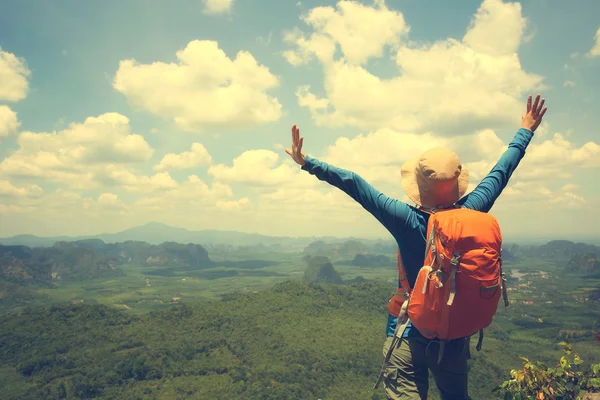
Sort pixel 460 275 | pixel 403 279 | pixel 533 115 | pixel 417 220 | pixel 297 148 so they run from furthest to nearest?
1. pixel 533 115
2. pixel 297 148
3. pixel 403 279
4. pixel 417 220
5. pixel 460 275

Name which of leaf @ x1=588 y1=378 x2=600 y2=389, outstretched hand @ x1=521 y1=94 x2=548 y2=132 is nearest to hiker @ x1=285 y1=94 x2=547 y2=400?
outstretched hand @ x1=521 y1=94 x2=548 y2=132

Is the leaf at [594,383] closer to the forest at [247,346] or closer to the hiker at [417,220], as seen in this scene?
the hiker at [417,220]

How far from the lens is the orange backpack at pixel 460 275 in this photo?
8.31ft

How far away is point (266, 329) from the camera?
90.0 meters

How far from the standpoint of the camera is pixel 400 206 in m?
2.99

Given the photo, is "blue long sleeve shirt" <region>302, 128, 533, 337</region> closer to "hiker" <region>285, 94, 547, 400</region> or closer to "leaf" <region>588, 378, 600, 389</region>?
"hiker" <region>285, 94, 547, 400</region>

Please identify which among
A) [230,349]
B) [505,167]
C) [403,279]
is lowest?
[230,349]

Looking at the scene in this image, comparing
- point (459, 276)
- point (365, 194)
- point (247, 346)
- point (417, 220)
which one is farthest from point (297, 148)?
point (247, 346)

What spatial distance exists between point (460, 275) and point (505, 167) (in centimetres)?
181

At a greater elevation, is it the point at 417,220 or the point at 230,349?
the point at 417,220

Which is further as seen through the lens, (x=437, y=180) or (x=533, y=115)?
(x=533, y=115)

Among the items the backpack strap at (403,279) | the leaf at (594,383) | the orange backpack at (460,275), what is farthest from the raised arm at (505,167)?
the leaf at (594,383)

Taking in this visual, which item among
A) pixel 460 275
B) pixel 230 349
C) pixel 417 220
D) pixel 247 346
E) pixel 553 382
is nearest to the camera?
pixel 460 275

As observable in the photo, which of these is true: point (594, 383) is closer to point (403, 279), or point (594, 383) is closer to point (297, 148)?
point (403, 279)
